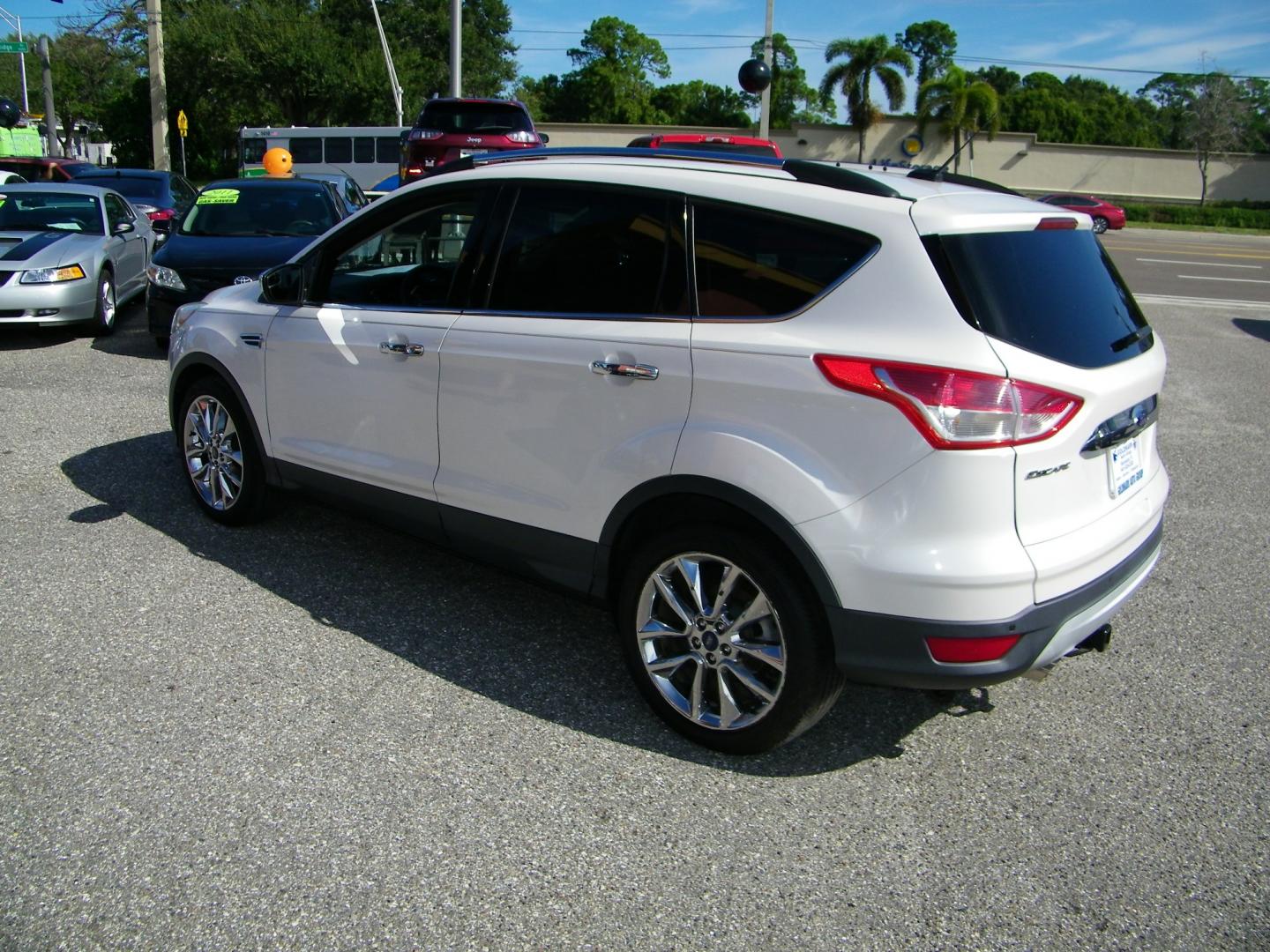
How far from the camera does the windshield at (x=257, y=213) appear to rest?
9.99 metres

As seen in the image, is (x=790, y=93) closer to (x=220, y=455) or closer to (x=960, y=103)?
(x=960, y=103)

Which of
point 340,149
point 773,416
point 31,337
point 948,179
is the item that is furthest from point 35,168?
point 773,416

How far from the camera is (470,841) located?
9.43 ft

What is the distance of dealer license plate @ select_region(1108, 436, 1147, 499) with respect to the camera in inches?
121

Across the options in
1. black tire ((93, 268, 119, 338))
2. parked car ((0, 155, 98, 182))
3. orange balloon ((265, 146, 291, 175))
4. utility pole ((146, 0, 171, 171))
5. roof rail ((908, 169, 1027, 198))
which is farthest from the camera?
utility pole ((146, 0, 171, 171))

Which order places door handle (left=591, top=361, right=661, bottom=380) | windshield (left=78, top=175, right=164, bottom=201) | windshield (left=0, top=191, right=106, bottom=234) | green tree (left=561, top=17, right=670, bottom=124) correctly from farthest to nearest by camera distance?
green tree (left=561, top=17, right=670, bottom=124)
windshield (left=78, top=175, right=164, bottom=201)
windshield (left=0, top=191, right=106, bottom=234)
door handle (left=591, top=361, right=661, bottom=380)

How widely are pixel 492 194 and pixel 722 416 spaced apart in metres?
1.41

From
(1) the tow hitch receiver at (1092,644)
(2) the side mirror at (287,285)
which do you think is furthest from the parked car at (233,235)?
(1) the tow hitch receiver at (1092,644)

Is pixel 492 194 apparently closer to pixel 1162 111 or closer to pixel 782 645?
pixel 782 645

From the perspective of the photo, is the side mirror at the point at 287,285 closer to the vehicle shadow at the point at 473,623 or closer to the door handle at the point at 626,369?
the vehicle shadow at the point at 473,623

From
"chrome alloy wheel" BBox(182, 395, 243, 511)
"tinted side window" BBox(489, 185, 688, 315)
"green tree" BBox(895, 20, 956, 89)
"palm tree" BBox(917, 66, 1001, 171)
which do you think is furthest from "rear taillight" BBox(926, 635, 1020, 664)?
"green tree" BBox(895, 20, 956, 89)

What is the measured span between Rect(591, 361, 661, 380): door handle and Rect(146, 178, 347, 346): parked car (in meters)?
5.78

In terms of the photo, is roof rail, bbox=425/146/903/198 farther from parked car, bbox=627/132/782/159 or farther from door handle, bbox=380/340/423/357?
parked car, bbox=627/132/782/159

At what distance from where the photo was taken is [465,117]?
15781 millimetres
